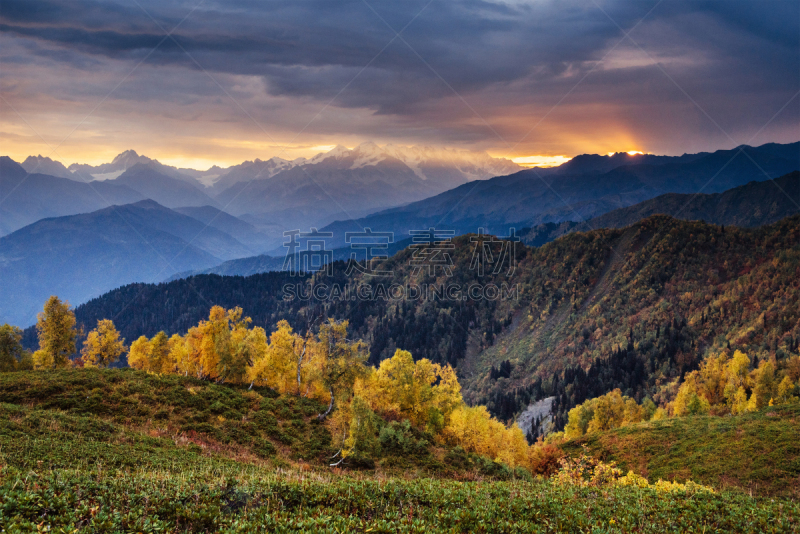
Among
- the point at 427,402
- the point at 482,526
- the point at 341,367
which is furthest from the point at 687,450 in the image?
the point at 482,526

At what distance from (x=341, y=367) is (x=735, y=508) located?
4472 centimetres

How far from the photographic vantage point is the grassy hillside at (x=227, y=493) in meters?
15.9

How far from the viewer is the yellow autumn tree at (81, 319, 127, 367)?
90.6m

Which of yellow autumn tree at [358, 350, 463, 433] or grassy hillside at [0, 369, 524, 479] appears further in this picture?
yellow autumn tree at [358, 350, 463, 433]

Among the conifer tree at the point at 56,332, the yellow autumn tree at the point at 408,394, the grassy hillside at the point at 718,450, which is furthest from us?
the conifer tree at the point at 56,332

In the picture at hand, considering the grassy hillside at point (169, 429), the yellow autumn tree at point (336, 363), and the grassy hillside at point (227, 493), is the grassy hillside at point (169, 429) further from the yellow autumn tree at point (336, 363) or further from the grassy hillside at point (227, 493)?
the yellow autumn tree at point (336, 363)

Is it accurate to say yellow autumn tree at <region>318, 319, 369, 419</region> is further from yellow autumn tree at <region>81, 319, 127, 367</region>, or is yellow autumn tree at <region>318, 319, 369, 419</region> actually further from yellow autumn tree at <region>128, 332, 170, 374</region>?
yellow autumn tree at <region>81, 319, 127, 367</region>

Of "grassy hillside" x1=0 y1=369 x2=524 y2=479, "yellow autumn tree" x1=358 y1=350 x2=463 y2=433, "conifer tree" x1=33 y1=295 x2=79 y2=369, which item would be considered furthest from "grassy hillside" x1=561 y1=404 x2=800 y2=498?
"conifer tree" x1=33 y1=295 x2=79 y2=369

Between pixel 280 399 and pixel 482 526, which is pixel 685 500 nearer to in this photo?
pixel 482 526

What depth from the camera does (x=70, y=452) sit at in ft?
97.0

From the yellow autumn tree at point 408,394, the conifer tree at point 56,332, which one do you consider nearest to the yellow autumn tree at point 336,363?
the yellow autumn tree at point 408,394

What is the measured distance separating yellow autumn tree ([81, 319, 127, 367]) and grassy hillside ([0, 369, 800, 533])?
148 ft

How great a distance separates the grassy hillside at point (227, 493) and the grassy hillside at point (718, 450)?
92.2ft

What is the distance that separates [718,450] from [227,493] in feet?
225
